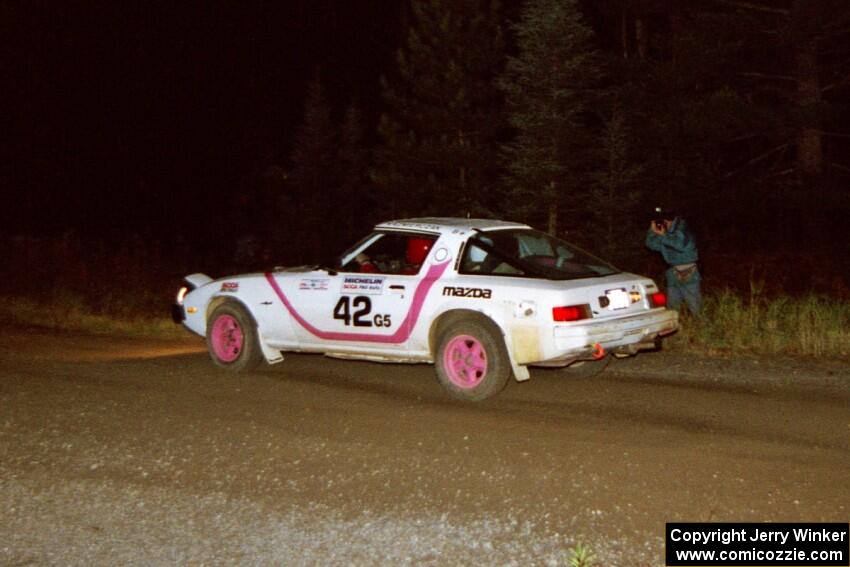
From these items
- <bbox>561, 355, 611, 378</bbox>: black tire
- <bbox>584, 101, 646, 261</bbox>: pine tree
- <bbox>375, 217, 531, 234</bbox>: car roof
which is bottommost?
<bbox>561, 355, 611, 378</bbox>: black tire

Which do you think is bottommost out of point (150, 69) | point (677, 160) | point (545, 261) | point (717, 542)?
point (717, 542)

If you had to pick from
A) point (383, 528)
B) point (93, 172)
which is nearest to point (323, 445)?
point (383, 528)

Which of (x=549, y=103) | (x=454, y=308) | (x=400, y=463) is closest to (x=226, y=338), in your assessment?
(x=454, y=308)

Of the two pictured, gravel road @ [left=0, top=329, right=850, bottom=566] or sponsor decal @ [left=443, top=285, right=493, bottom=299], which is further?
sponsor decal @ [left=443, top=285, right=493, bottom=299]

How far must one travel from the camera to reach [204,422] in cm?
831

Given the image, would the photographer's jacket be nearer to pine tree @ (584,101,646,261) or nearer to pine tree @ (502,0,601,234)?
pine tree @ (584,101,646,261)

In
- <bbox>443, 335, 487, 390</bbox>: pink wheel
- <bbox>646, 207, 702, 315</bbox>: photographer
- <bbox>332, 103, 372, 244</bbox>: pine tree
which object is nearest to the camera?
<bbox>443, 335, 487, 390</bbox>: pink wheel

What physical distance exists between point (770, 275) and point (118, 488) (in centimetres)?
1926

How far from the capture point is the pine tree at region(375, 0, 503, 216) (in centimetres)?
2495

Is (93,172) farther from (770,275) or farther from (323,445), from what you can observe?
(323,445)

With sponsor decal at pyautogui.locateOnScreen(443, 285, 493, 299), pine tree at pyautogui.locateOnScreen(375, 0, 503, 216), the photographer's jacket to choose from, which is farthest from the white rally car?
pine tree at pyautogui.locateOnScreen(375, 0, 503, 216)

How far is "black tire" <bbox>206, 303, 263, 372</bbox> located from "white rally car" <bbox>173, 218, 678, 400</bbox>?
0.01m

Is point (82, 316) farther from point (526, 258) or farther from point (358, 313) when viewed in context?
point (526, 258)

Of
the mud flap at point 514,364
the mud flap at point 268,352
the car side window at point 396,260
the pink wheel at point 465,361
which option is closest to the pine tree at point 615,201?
the car side window at point 396,260
